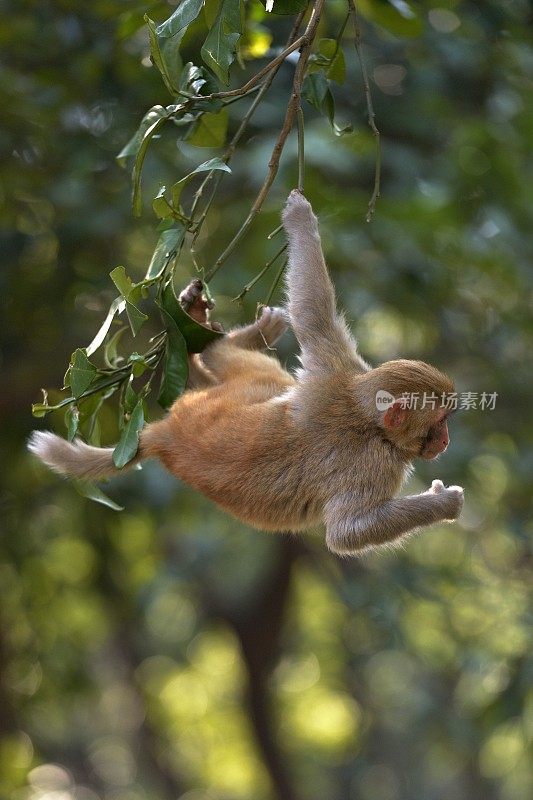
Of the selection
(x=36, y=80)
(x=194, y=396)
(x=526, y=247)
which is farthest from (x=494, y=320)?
(x=194, y=396)

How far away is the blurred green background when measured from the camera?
6.52 meters

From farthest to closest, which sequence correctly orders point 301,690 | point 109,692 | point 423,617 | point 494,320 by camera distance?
point 109,692 < point 301,690 < point 423,617 < point 494,320

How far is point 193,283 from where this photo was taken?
369 cm

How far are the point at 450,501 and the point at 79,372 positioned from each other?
1.28 meters

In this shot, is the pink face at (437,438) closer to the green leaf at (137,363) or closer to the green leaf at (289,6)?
the green leaf at (137,363)

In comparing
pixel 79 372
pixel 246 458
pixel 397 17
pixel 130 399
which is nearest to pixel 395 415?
pixel 246 458

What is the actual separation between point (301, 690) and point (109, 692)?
557cm

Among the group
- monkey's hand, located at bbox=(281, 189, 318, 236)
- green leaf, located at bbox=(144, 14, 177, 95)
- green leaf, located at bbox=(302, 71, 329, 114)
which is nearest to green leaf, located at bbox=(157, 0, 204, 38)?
green leaf, located at bbox=(144, 14, 177, 95)

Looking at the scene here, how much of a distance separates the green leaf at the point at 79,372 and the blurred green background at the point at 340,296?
0.78 meters

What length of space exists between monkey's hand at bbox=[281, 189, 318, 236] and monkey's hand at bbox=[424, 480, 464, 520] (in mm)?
994

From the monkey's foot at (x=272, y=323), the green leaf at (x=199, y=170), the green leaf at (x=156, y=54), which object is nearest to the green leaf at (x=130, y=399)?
the green leaf at (x=199, y=170)

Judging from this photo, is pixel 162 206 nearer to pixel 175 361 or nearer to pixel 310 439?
pixel 175 361

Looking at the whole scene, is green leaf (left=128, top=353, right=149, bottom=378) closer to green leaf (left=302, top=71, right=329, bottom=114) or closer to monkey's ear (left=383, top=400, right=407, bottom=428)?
monkey's ear (left=383, top=400, right=407, bottom=428)

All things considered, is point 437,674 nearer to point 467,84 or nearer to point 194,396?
point 467,84
